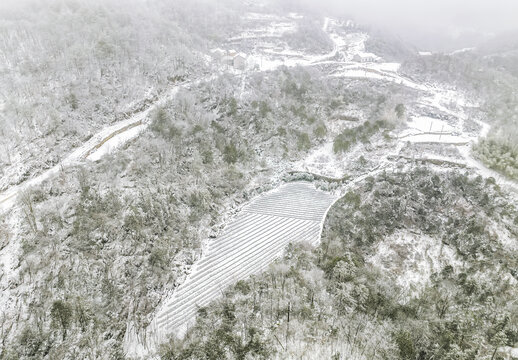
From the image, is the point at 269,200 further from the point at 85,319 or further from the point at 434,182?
the point at 85,319

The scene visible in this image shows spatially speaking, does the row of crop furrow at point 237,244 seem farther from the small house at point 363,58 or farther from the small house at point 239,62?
the small house at point 363,58

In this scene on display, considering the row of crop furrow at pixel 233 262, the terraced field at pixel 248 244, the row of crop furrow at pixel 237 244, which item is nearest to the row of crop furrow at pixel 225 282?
the terraced field at pixel 248 244

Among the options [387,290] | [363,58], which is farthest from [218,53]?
[387,290]

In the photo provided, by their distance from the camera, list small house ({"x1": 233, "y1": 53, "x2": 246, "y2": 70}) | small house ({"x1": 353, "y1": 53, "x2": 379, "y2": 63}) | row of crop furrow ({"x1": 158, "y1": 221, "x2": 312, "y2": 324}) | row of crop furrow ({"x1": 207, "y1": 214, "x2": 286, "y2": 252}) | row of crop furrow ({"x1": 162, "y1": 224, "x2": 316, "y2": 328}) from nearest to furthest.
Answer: row of crop furrow ({"x1": 162, "y1": 224, "x2": 316, "y2": 328}) < row of crop furrow ({"x1": 158, "y1": 221, "x2": 312, "y2": 324}) < row of crop furrow ({"x1": 207, "y1": 214, "x2": 286, "y2": 252}) < small house ({"x1": 233, "y1": 53, "x2": 246, "y2": 70}) < small house ({"x1": 353, "y1": 53, "x2": 379, "y2": 63})

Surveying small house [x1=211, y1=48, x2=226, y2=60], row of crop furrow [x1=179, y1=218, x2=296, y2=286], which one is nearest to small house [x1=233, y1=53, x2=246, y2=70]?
small house [x1=211, y1=48, x2=226, y2=60]

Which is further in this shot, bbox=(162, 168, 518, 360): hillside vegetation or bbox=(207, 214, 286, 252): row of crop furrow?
bbox=(207, 214, 286, 252): row of crop furrow

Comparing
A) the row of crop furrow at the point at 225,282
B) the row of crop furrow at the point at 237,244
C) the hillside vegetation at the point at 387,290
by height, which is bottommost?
the row of crop furrow at the point at 225,282

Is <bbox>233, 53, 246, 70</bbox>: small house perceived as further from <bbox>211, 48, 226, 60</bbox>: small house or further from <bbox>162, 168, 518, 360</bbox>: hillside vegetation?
<bbox>162, 168, 518, 360</bbox>: hillside vegetation

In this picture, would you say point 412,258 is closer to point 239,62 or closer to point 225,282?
point 225,282

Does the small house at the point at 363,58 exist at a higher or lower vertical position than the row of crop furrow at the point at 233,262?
higher
